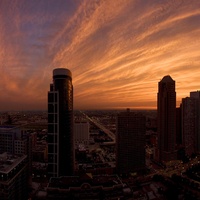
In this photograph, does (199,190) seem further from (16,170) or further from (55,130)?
(16,170)

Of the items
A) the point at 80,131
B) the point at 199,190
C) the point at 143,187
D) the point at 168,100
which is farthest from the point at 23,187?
the point at 80,131

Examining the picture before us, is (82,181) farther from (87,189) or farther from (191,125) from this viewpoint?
(191,125)

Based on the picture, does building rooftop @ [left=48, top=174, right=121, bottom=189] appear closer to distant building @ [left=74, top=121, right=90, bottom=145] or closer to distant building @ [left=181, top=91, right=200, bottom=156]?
distant building @ [left=181, top=91, right=200, bottom=156]

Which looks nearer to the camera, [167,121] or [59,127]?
[59,127]

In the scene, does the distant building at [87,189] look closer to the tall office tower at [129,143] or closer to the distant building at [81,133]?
the tall office tower at [129,143]

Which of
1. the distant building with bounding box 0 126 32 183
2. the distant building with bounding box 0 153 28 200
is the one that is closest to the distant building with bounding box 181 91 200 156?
the distant building with bounding box 0 126 32 183

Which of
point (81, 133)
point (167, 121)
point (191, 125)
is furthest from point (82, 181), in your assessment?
point (81, 133)
